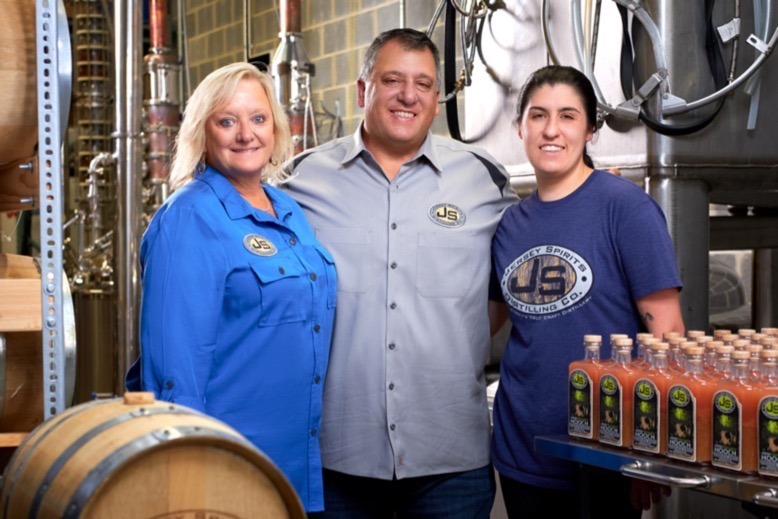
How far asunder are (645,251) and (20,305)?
1.25 m

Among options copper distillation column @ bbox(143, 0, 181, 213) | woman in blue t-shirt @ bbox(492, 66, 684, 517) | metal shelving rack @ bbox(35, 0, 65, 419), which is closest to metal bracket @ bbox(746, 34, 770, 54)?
woman in blue t-shirt @ bbox(492, 66, 684, 517)

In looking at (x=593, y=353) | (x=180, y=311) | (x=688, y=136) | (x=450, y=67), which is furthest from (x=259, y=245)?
(x=450, y=67)

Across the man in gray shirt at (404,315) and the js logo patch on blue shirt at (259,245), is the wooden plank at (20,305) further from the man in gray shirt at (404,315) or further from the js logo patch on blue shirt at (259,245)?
the man in gray shirt at (404,315)

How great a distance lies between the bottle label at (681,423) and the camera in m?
1.91

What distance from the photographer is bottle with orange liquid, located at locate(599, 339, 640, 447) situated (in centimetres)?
202

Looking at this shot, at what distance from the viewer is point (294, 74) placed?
501 centimetres

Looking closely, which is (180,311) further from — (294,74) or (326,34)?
(326,34)

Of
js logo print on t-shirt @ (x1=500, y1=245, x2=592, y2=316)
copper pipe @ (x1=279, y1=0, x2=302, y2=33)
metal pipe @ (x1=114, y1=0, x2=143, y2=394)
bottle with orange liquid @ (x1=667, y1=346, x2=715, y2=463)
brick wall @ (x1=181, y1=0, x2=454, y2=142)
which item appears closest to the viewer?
bottle with orange liquid @ (x1=667, y1=346, x2=715, y2=463)

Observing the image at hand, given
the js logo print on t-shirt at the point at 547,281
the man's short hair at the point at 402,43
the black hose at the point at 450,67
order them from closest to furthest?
the js logo print on t-shirt at the point at 547,281 → the man's short hair at the point at 402,43 → the black hose at the point at 450,67

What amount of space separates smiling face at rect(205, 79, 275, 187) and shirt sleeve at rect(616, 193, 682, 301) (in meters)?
0.80

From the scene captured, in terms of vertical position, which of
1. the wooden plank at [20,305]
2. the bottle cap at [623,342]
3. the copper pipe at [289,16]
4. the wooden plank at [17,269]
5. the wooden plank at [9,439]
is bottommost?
the wooden plank at [9,439]

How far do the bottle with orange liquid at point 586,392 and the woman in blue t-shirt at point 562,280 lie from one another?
0.13m

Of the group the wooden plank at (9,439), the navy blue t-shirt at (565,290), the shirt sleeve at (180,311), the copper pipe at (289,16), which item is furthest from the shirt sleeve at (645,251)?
the copper pipe at (289,16)

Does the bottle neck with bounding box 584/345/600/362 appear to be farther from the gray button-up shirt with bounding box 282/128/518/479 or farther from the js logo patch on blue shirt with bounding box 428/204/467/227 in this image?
the js logo patch on blue shirt with bounding box 428/204/467/227
